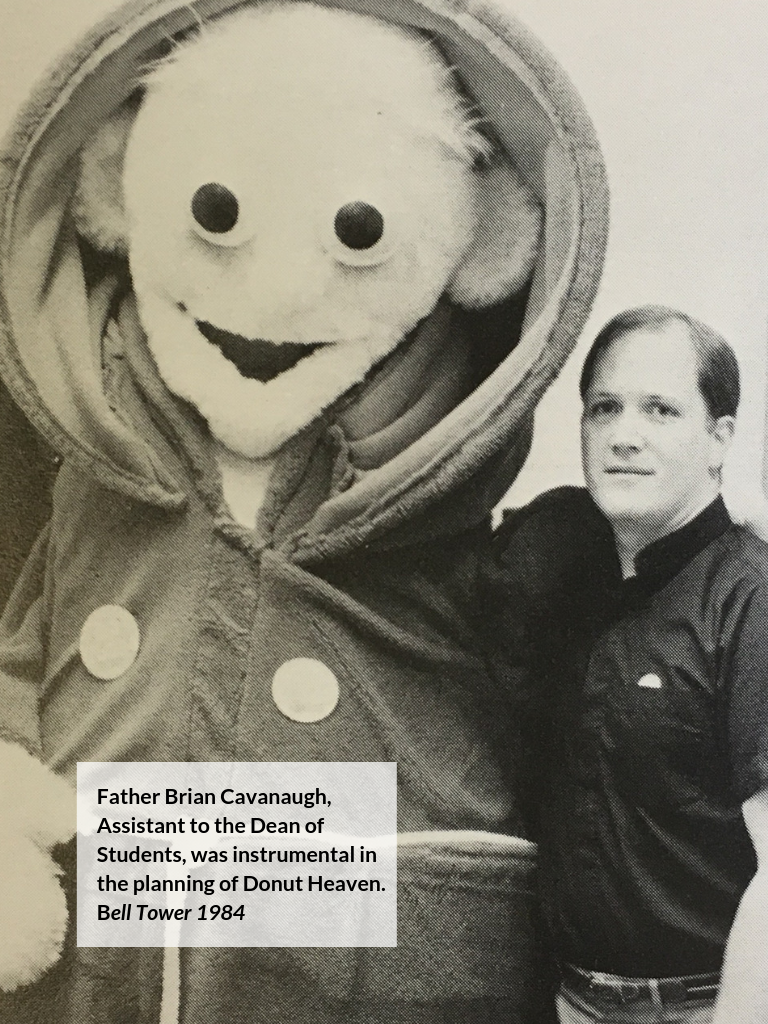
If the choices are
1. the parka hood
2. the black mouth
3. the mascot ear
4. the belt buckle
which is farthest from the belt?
the mascot ear

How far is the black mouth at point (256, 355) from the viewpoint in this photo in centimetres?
62

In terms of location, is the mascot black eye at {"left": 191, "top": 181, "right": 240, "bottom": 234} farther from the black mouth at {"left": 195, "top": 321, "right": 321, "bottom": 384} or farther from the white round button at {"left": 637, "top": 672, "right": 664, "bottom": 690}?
Result: the white round button at {"left": 637, "top": 672, "right": 664, "bottom": 690}

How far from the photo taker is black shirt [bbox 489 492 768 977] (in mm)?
602

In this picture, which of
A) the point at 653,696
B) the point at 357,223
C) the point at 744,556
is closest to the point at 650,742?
the point at 653,696

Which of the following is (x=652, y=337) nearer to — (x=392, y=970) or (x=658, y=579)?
(x=658, y=579)

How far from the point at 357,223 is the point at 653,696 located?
350mm

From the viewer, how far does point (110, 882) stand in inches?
24.1

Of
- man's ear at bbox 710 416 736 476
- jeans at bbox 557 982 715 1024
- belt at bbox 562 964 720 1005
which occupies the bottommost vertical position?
jeans at bbox 557 982 715 1024

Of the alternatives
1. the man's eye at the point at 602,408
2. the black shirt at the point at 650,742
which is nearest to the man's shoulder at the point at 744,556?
the black shirt at the point at 650,742

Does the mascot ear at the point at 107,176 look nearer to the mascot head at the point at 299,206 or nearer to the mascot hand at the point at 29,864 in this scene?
the mascot head at the point at 299,206

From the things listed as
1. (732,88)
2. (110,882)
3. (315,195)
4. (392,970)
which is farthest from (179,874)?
(732,88)

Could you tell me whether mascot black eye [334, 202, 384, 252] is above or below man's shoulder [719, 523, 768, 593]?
above

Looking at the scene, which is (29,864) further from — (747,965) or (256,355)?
(747,965)

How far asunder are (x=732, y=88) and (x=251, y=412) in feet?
1.27
